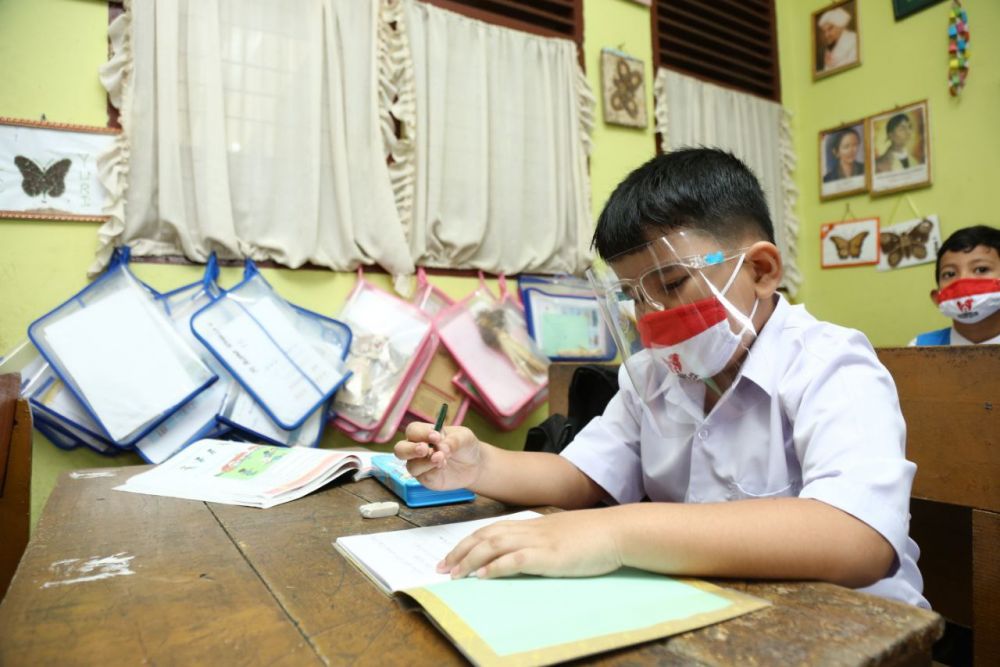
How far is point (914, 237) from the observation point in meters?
2.50

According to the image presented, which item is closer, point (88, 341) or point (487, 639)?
point (487, 639)

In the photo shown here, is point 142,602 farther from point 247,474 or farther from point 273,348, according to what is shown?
point 273,348

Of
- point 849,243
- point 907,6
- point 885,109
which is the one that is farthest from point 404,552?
point 907,6

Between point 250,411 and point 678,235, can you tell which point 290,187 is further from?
point 678,235

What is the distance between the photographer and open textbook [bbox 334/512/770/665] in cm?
40

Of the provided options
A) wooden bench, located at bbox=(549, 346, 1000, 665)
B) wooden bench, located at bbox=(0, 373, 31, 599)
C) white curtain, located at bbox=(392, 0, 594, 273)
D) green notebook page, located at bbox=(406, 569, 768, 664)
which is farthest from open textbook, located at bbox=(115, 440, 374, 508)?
wooden bench, located at bbox=(549, 346, 1000, 665)

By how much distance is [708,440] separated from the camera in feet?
2.80

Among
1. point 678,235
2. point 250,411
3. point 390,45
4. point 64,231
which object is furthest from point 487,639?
point 390,45

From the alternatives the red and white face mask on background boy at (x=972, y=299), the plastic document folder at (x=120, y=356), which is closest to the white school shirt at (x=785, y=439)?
the plastic document folder at (x=120, y=356)

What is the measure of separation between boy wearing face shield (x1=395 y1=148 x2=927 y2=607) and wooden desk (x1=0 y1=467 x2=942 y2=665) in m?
0.06

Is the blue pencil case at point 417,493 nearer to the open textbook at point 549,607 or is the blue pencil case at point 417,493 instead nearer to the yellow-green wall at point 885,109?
the open textbook at point 549,607

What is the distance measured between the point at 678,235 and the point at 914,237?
7.39 ft

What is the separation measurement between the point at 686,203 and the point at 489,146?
1.33 m

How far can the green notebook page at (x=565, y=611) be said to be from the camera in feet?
1.31
